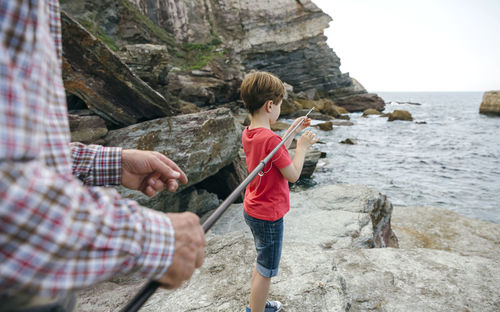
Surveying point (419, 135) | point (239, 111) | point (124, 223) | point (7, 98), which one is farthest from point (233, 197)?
point (419, 135)

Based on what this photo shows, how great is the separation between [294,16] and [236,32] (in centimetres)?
782

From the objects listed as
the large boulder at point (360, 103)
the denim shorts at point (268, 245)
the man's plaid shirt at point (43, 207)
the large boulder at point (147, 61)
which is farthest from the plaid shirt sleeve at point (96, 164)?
the large boulder at point (360, 103)

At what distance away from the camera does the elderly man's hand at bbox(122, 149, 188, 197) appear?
48.4 inches

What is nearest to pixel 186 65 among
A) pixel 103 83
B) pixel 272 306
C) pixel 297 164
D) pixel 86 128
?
pixel 103 83

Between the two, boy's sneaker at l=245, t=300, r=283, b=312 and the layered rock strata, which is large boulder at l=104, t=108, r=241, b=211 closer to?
boy's sneaker at l=245, t=300, r=283, b=312

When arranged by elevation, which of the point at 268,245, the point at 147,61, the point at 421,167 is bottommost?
the point at 421,167

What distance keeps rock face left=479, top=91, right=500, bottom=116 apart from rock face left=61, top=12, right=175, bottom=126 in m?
40.3

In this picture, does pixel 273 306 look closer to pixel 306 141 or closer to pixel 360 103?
pixel 306 141

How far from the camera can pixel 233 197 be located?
124 cm

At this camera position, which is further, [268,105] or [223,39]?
[223,39]

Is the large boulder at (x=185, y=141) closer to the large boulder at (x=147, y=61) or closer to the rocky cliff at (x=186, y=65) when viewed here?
the rocky cliff at (x=186, y=65)

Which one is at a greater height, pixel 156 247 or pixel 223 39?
pixel 223 39

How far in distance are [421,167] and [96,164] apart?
13423 mm

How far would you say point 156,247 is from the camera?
71cm
